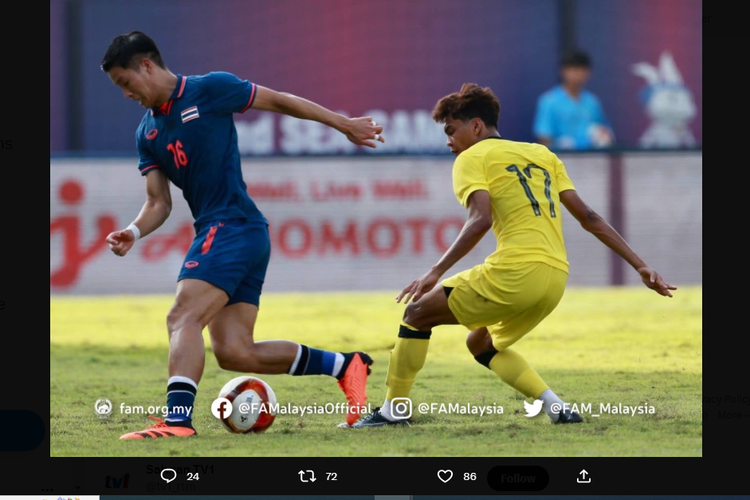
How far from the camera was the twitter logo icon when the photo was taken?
5.78 metres

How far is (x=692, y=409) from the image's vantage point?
4719 millimetres

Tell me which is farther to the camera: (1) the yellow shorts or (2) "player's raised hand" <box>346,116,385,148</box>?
(2) "player's raised hand" <box>346,116,385,148</box>

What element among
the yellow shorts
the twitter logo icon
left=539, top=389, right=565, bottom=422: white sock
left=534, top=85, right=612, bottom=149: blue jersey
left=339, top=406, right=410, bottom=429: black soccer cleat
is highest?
left=534, top=85, right=612, bottom=149: blue jersey

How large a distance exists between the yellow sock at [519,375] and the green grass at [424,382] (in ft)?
0.44

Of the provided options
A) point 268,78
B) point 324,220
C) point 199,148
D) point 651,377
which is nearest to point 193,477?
point 199,148

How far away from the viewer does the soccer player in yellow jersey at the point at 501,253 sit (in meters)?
5.70

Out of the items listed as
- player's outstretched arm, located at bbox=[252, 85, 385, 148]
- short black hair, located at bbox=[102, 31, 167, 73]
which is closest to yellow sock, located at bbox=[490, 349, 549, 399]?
player's outstretched arm, located at bbox=[252, 85, 385, 148]

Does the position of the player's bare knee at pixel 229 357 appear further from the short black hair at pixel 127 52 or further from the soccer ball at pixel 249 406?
the short black hair at pixel 127 52

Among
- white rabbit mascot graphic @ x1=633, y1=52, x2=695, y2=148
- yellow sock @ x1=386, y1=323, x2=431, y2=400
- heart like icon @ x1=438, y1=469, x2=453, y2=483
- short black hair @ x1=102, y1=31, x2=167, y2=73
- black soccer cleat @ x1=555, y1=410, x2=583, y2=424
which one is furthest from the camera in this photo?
white rabbit mascot graphic @ x1=633, y1=52, x2=695, y2=148

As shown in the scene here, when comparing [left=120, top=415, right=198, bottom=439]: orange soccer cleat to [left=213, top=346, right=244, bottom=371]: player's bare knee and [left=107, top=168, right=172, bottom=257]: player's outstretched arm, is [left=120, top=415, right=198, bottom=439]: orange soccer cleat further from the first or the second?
[left=107, top=168, right=172, bottom=257]: player's outstretched arm

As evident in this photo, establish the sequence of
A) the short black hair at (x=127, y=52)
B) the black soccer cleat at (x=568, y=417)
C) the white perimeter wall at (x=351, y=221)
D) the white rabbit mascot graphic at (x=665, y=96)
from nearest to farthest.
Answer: the black soccer cleat at (x=568, y=417) < the short black hair at (x=127, y=52) < the white perimeter wall at (x=351, y=221) < the white rabbit mascot graphic at (x=665, y=96)

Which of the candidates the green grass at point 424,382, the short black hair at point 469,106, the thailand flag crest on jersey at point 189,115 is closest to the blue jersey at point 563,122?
the green grass at point 424,382

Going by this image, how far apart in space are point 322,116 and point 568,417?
200 centimetres

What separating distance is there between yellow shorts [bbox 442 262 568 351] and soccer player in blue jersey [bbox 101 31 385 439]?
2.61ft
